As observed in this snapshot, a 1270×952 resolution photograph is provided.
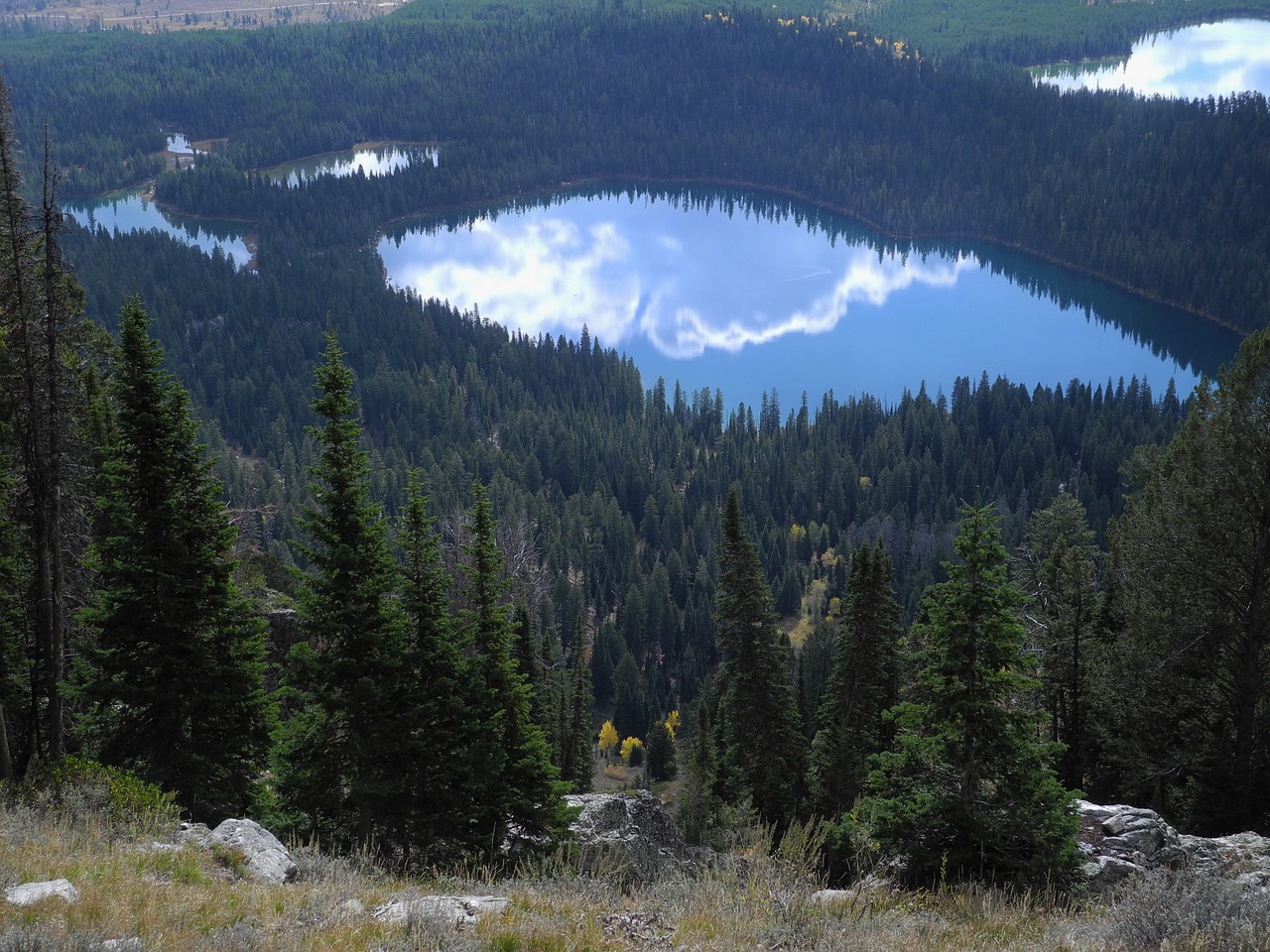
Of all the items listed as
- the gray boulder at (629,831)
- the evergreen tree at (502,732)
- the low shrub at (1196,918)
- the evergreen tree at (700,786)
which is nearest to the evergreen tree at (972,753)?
the low shrub at (1196,918)

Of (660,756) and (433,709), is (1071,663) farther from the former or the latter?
(660,756)

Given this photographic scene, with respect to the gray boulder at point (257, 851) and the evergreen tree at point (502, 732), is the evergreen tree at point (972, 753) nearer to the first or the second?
the evergreen tree at point (502, 732)

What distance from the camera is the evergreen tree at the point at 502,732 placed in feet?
81.6

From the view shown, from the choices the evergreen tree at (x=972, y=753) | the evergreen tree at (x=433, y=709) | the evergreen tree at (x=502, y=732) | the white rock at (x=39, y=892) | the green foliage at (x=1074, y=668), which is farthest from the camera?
the green foliage at (x=1074, y=668)

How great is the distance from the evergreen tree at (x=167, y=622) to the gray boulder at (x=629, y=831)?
796 cm

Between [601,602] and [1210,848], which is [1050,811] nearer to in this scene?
[1210,848]

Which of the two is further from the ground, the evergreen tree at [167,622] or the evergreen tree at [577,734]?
the evergreen tree at [167,622]

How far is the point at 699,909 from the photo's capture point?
51.8 feet

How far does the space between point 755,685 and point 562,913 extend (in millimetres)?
24921

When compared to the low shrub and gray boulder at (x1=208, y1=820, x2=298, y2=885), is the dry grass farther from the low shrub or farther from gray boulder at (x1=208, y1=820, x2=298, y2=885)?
gray boulder at (x1=208, y1=820, x2=298, y2=885)

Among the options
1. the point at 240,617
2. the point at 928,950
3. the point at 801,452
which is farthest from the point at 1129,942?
the point at 801,452

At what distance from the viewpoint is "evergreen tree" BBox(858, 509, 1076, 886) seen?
19.2 m

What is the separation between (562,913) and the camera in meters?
15.3

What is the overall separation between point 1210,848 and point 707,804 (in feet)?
90.1
